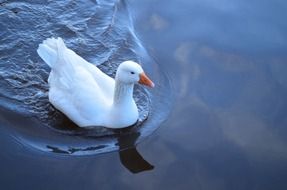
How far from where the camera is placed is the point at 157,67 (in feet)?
24.9

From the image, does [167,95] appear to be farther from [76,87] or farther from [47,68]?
[47,68]

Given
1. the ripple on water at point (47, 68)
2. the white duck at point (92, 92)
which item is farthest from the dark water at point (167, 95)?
the white duck at point (92, 92)

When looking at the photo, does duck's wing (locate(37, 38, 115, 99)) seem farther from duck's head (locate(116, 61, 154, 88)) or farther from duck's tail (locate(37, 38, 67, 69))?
duck's head (locate(116, 61, 154, 88))

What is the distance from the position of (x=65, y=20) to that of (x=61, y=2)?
51cm

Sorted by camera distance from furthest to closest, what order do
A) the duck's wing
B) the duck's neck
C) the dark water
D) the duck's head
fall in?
1. the duck's wing
2. the duck's neck
3. the duck's head
4. the dark water

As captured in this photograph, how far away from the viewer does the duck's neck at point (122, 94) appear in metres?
6.23

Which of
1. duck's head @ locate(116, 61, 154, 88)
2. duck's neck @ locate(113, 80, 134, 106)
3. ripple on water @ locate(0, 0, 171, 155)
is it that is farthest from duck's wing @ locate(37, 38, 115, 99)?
duck's head @ locate(116, 61, 154, 88)

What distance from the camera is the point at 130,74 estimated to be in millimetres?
6086

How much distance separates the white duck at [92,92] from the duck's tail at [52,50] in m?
0.01

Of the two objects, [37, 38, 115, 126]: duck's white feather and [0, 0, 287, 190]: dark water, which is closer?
[0, 0, 287, 190]: dark water

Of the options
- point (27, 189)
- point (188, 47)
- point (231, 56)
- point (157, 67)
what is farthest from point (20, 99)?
point (231, 56)

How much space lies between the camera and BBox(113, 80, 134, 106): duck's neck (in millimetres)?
6234

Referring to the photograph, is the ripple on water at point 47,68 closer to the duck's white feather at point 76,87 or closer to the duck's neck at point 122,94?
the duck's white feather at point 76,87

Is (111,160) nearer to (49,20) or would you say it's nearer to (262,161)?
(262,161)
